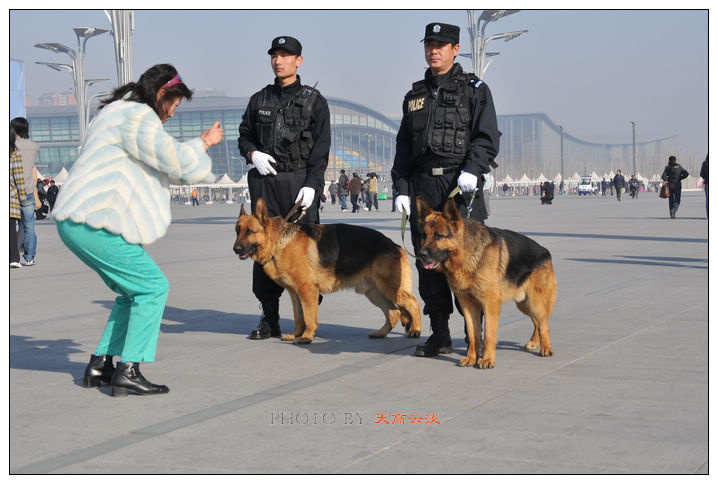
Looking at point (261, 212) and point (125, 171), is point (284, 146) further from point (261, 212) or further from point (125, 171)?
point (125, 171)

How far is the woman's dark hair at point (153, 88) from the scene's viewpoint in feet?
16.3

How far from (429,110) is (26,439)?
3.29m

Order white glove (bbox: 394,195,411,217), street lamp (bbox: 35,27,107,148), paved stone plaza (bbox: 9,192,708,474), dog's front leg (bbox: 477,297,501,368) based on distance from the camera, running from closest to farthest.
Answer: paved stone plaza (bbox: 9,192,708,474) < dog's front leg (bbox: 477,297,501,368) < white glove (bbox: 394,195,411,217) < street lamp (bbox: 35,27,107,148)

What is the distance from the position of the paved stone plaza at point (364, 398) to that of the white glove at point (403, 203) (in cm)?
94

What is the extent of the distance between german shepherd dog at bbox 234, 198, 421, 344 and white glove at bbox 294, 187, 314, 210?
159mm

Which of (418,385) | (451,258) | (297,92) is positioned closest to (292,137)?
(297,92)

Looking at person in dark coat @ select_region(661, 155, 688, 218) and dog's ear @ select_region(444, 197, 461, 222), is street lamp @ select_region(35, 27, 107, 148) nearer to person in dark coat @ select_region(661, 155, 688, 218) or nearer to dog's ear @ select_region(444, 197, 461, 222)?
person in dark coat @ select_region(661, 155, 688, 218)

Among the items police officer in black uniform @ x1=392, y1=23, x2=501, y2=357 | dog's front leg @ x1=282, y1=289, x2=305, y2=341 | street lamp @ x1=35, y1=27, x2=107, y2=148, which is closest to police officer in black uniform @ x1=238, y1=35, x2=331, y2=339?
dog's front leg @ x1=282, y1=289, x2=305, y2=341

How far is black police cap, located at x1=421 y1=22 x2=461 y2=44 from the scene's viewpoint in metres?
6.06

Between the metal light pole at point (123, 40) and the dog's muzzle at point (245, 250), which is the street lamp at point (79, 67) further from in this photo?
the dog's muzzle at point (245, 250)

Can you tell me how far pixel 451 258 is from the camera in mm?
5512

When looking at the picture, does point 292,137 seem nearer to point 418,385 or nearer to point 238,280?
point 418,385

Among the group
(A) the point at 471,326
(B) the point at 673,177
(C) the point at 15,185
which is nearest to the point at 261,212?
(A) the point at 471,326

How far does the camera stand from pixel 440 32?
19.9 feet
